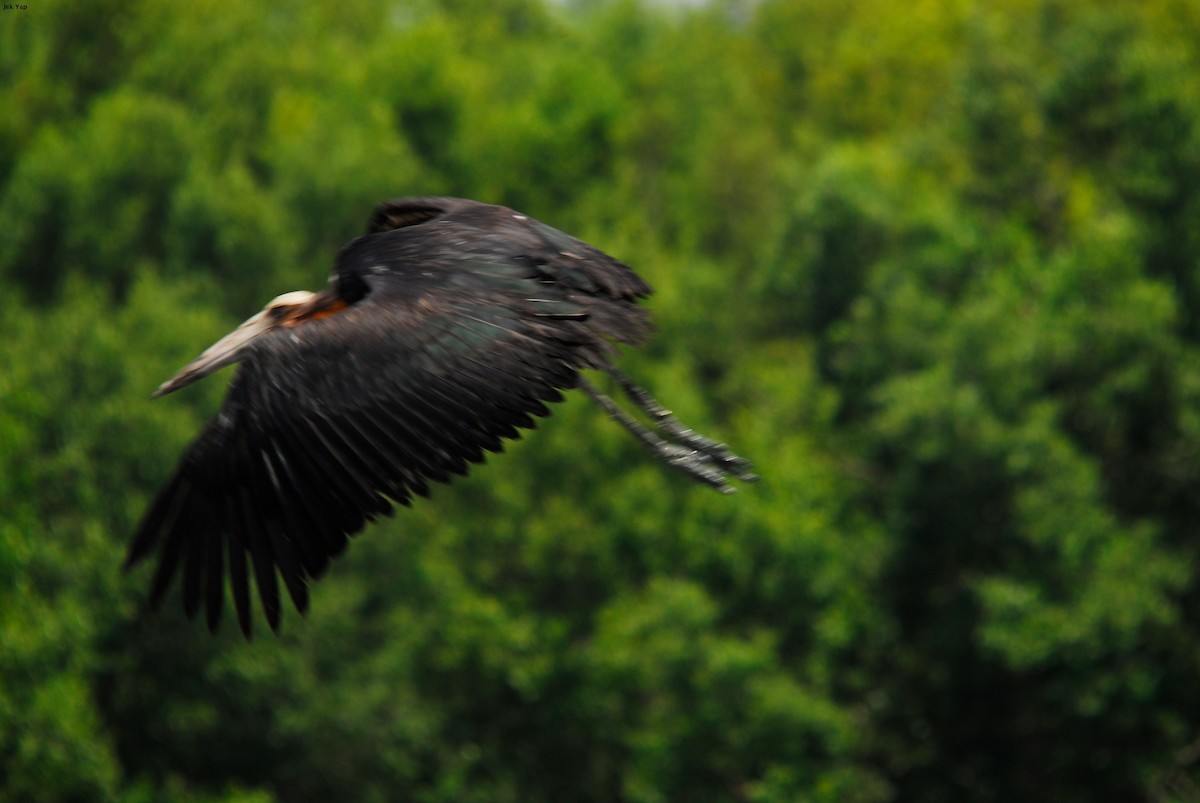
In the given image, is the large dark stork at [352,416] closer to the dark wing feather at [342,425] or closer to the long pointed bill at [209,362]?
the dark wing feather at [342,425]

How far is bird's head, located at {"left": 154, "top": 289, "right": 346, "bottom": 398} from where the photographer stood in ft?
31.6

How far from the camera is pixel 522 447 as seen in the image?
3316 cm

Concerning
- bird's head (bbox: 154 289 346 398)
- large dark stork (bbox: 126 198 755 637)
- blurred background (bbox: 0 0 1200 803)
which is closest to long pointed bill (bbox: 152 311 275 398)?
bird's head (bbox: 154 289 346 398)

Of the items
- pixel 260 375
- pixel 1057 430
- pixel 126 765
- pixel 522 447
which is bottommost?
pixel 126 765

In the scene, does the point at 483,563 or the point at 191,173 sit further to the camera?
the point at 191,173

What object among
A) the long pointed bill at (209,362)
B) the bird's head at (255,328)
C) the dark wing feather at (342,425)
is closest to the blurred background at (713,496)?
the bird's head at (255,328)

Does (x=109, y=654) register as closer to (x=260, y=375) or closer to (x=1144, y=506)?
(x=1144, y=506)

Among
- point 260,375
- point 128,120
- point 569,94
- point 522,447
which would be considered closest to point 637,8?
point 569,94

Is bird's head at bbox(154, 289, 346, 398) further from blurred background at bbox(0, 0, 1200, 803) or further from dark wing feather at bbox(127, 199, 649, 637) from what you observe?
blurred background at bbox(0, 0, 1200, 803)

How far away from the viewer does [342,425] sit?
862cm

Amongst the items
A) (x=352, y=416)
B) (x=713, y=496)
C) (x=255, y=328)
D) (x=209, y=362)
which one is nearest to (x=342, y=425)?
(x=352, y=416)

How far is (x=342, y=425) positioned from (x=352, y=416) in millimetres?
61

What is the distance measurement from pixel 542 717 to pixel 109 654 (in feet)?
21.5

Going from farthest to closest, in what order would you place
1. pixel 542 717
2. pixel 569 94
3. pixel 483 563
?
pixel 569 94 → pixel 483 563 → pixel 542 717
